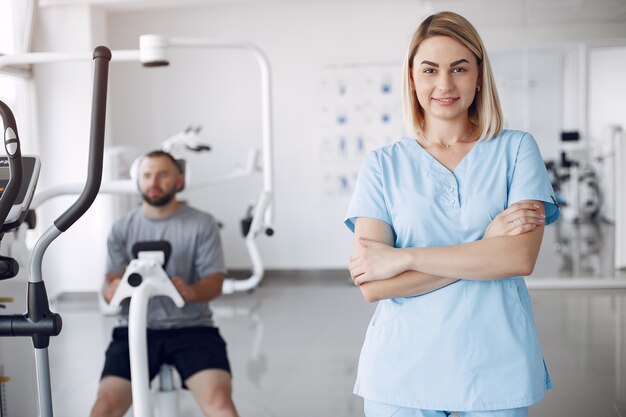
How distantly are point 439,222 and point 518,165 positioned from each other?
19 centimetres

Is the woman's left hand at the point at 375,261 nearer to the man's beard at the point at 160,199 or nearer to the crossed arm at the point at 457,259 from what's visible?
the crossed arm at the point at 457,259

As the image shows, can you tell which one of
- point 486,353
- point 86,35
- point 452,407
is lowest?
point 452,407

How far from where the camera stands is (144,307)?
206 centimetres

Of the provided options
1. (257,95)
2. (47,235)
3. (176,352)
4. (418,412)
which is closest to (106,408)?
(176,352)

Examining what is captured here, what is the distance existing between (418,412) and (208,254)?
1471mm

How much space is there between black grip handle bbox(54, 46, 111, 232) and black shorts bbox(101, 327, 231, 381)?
40.0 inches

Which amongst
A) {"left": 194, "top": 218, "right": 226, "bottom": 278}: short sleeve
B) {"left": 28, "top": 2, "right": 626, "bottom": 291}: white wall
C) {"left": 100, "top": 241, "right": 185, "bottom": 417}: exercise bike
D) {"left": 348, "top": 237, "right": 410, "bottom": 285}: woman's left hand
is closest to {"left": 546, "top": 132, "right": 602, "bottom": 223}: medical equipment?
{"left": 28, "top": 2, "right": 626, "bottom": 291}: white wall

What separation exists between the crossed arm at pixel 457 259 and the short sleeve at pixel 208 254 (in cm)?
134

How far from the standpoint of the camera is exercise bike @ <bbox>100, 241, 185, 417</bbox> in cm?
203

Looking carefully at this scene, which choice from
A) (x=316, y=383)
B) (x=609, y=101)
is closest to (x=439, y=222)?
(x=316, y=383)

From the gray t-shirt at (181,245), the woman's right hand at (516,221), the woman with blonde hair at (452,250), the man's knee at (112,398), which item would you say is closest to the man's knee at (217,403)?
the man's knee at (112,398)

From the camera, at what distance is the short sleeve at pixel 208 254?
2713 millimetres

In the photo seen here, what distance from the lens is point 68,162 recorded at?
Answer: 592 cm

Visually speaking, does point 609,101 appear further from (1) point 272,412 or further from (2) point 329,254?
(1) point 272,412
